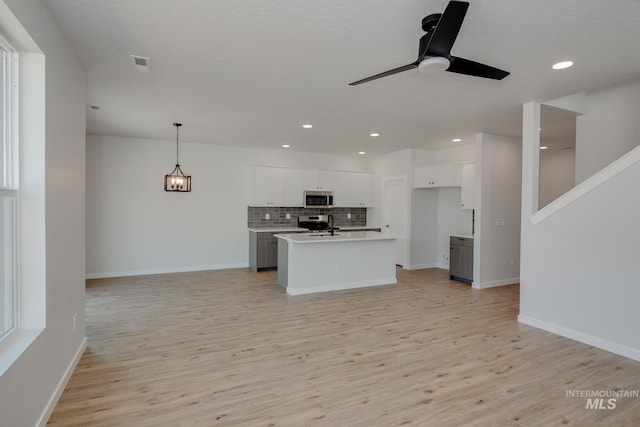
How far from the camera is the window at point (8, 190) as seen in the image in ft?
6.20

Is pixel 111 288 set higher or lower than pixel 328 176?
lower

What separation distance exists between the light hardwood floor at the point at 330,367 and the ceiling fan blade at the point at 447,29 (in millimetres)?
2387

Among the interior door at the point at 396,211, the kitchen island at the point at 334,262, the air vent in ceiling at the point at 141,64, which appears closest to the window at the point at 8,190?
the air vent in ceiling at the point at 141,64

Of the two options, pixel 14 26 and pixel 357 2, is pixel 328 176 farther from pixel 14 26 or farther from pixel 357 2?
pixel 14 26

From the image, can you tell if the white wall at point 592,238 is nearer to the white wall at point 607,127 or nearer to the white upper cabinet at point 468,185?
the white wall at point 607,127

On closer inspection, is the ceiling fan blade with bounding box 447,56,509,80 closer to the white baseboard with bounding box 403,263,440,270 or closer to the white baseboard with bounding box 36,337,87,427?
the white baseboard with bounding box 36,337,87,427

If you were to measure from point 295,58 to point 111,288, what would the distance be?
15.8 ft

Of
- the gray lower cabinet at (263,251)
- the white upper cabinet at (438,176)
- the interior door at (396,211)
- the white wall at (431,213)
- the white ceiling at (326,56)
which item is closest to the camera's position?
the white ceiling at (326,56)

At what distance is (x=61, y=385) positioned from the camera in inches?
95.9

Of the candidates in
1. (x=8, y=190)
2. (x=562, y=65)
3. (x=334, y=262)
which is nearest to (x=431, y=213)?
(x=334, y=262)

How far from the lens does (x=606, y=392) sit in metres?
2.52

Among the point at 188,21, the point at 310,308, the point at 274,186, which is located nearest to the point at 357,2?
the point at 188,21

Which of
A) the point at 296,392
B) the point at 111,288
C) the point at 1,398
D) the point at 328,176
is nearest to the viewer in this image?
the point at 1,398

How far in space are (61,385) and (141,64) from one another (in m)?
2.68
